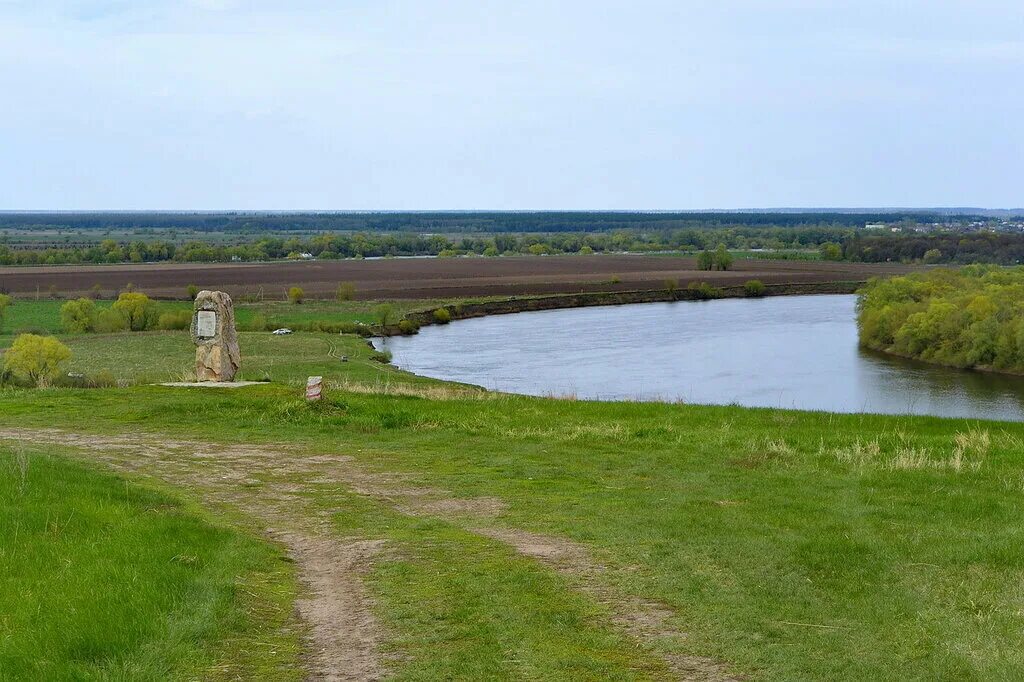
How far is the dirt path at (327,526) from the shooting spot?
22.7 feet

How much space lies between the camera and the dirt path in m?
6.92

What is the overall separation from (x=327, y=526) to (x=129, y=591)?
301 centimetres

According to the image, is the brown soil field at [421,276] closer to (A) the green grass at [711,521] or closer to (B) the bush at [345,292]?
(B) the bush at [345,292]

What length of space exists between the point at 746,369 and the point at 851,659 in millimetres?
49224

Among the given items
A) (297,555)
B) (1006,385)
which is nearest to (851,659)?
(297,555)

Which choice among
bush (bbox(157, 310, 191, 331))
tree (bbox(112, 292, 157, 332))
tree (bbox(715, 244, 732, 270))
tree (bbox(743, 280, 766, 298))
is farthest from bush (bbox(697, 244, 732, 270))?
tree (bbox(112, 292, 157, 332))

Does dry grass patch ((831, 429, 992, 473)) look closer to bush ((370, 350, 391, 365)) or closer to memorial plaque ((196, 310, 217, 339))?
memorial plaque ((196, 310, 217, 339))

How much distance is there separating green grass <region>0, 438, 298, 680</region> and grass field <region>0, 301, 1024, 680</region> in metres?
0.54

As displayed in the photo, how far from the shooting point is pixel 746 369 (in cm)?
5509

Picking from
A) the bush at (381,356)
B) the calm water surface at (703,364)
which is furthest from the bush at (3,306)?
the bush at (381,356)

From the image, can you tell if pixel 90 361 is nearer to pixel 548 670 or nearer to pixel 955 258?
pixel 548 670

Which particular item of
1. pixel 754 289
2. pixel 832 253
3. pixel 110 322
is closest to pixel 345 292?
pixel 110 322

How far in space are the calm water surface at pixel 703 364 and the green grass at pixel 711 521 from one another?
1469 cm

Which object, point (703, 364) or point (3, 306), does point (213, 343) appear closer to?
point (703, 364)
